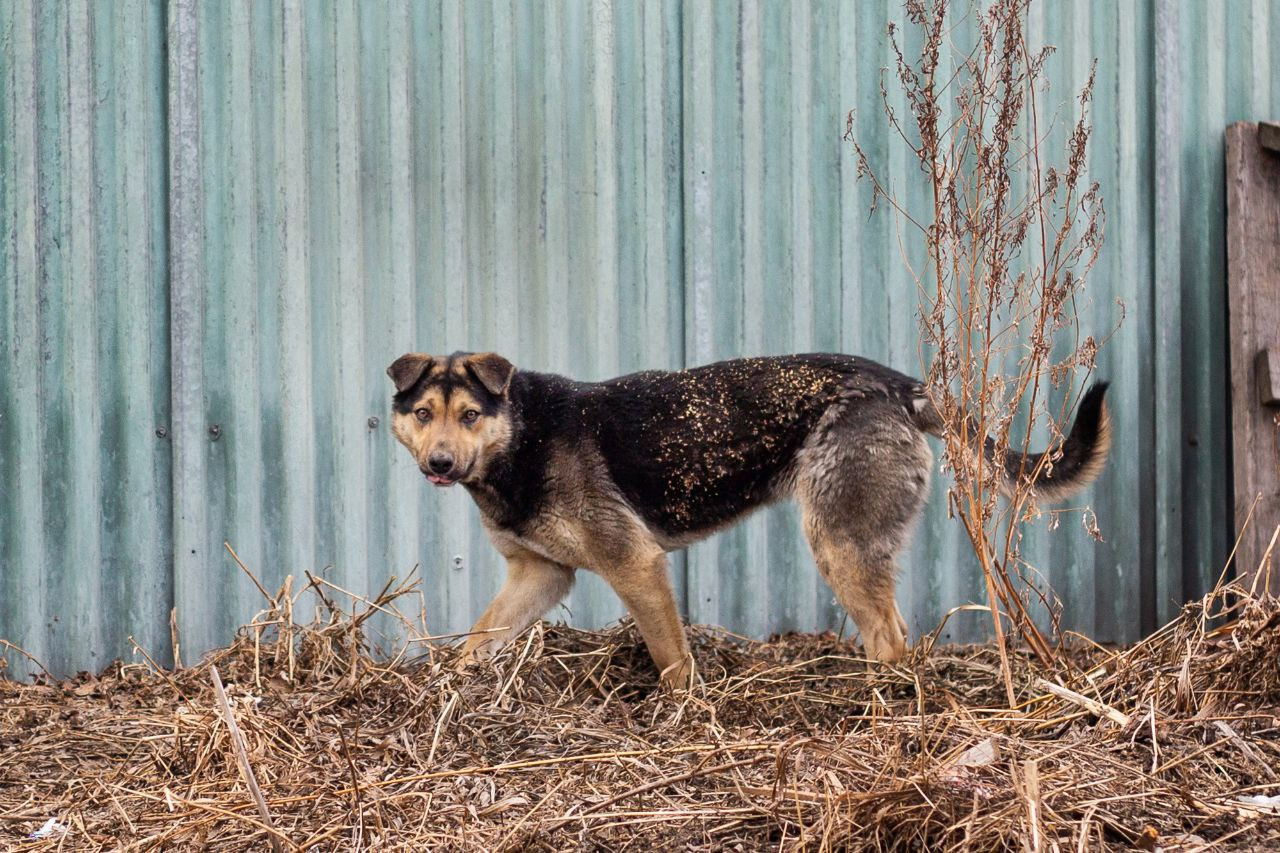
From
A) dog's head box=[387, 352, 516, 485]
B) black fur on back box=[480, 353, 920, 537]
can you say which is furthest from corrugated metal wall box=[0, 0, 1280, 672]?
black fur on back box=[480, 353, 920, 537]

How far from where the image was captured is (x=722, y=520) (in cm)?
616

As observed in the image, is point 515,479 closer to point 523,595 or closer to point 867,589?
point 523,595

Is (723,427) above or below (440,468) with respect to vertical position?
above

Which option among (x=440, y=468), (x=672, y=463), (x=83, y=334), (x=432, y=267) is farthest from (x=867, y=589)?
(x=83, y=334)

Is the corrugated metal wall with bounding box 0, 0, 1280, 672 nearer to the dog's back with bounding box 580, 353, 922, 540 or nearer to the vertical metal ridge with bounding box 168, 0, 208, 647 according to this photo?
the vertical metal ridge with bounding box 168, 0, 208, 647

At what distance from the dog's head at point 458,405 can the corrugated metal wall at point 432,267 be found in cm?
91

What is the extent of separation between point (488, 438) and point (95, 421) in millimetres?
2098

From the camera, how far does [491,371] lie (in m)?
5.94

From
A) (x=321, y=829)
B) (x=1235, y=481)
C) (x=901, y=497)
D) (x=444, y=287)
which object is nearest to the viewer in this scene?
(x=321, y=829)

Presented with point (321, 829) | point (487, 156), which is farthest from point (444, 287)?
point (321, 829)

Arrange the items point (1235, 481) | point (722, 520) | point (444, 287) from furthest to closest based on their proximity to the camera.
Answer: point (1235, 481) → point (444, 287) → point (722, 520)

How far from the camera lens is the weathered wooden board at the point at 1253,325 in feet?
25.2

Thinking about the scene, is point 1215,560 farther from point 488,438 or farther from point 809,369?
point 488,438

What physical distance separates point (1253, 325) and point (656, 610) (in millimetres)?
4390
